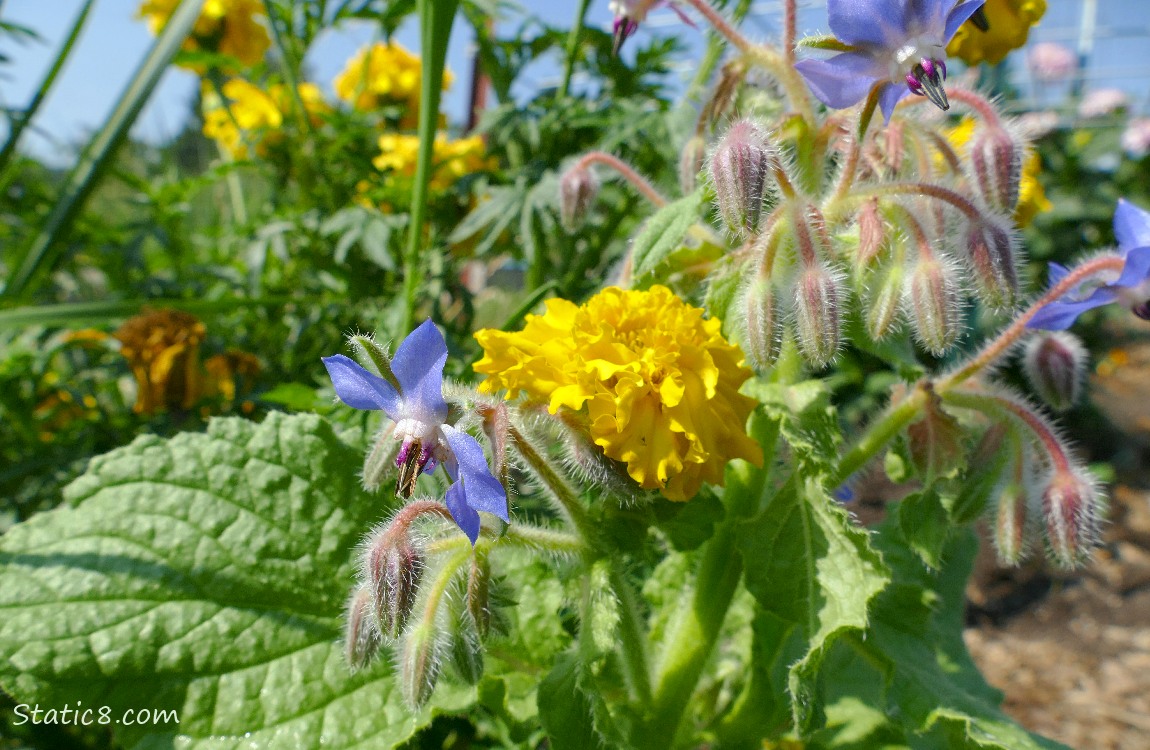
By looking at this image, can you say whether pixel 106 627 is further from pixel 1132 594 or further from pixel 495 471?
pixel 1132 594

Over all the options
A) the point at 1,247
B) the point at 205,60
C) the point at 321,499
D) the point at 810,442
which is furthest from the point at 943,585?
the point at 1,247

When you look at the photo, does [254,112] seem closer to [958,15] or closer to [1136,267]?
[958,15]

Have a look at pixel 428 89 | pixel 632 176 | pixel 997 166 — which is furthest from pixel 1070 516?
pixel 428 89

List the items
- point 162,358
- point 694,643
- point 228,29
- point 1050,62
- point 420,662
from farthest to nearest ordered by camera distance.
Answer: point 1050,62
point 228,29
point 162,358
point 694,643
point 420,662

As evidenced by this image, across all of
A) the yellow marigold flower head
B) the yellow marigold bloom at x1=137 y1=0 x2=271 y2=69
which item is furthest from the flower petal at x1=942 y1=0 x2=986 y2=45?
the yellow marigold bloom at x1=137 y1=0 x2=271 y2=69

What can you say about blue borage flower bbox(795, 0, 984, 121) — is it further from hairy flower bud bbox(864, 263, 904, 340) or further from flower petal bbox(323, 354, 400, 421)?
flower petal bbox(323, 354, 400, 421)

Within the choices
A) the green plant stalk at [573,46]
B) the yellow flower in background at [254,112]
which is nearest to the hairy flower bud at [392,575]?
the green plant stalk at [573,46]
